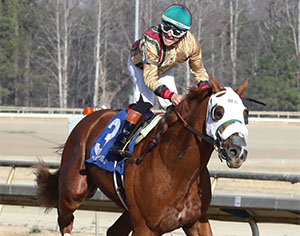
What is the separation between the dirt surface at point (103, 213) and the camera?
27.1ft

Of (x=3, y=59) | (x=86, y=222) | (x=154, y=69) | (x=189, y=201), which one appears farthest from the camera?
(x=3, y=59)

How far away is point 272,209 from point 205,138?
52.8 inches

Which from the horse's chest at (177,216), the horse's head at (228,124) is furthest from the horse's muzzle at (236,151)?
the horse's chest at (177,216)

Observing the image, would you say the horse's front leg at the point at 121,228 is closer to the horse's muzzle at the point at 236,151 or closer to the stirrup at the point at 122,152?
the stirrup at the point at 122,152

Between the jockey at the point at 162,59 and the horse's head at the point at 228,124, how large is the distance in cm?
58

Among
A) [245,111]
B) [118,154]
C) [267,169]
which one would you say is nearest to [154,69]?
[118,154]

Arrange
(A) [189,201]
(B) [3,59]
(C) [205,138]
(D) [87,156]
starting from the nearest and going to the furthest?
1. (C) [205,138]
2. (A) [189,201]
3. (D) [87,156]
4. (B) [3,59]

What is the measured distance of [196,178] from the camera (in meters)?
4.56

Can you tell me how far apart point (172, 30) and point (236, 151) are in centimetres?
143

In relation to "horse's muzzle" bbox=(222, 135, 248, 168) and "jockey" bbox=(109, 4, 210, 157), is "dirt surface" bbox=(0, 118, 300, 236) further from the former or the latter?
"horse's muzzle" bbox=(222, 135, 248, 168)

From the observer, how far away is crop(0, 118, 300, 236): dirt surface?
8248 millimetres

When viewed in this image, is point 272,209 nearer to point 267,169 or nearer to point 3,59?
point 267,169

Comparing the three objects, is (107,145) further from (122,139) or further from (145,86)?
(145,86)

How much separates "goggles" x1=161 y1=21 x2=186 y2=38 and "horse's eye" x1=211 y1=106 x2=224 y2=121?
40.3 inches
